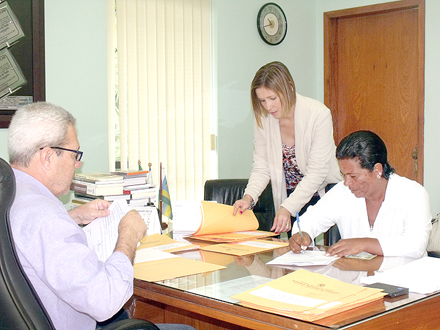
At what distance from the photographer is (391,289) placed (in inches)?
54.5

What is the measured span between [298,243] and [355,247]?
22cm

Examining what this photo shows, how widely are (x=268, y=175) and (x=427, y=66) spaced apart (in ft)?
7.55

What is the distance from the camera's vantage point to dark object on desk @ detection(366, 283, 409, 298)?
1.35 meters

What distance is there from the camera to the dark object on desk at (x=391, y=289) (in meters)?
1.35

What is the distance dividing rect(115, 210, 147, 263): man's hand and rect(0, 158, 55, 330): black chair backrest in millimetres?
339

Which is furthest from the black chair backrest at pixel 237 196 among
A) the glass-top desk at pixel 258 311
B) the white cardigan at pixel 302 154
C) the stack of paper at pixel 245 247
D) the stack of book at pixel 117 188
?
the glass-top desk at pixel 258 311

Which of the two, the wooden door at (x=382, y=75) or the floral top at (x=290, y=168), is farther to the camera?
the wooden door at (x=382, y=75)

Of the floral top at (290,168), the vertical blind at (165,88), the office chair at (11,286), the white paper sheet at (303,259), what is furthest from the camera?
the vertical blind at (165,88)

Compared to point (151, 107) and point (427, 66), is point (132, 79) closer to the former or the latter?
point (151, 107)

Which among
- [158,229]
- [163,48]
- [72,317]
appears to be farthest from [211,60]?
[72,317]

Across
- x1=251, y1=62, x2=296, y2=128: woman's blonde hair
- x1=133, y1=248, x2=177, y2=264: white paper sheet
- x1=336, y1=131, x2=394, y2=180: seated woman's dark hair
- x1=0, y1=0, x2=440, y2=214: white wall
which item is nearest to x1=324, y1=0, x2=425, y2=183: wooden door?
x1=0, y1=0, x2=440, y2=214: white wall

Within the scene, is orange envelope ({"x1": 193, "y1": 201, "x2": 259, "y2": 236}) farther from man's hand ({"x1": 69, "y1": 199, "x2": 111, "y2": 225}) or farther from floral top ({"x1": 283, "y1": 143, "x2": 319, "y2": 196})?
floral top ({"x1": 283, "y1": 143, "x2": 319, "y2": 196})

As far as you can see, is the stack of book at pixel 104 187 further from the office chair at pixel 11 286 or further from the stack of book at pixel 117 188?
the office chair at pixel 11 286

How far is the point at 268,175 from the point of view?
10.0ft
